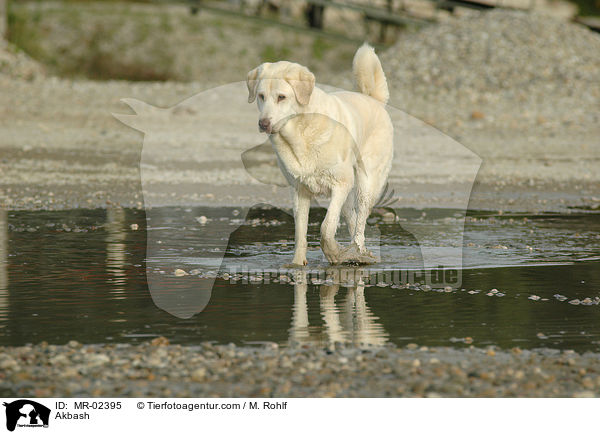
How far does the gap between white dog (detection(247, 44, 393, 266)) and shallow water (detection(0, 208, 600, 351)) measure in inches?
15.7

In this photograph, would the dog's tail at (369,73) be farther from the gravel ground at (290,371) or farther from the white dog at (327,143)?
the gravel ground at (290,371)


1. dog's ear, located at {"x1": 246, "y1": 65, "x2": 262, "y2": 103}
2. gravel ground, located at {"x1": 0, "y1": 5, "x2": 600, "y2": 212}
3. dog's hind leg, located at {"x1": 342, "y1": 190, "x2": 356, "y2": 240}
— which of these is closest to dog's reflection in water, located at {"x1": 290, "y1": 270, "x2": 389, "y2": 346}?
dog's hind leg, located at {"x1": 342, "y1": 190, "x2": 356, "y2": 240}

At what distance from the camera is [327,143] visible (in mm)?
8516

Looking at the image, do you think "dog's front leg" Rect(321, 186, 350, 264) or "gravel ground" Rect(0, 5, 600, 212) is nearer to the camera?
"dog's front leg" Rect(321, 186, 350, 264)

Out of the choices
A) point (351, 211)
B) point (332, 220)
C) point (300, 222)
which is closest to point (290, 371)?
point (332, 220)

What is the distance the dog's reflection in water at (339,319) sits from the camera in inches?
249

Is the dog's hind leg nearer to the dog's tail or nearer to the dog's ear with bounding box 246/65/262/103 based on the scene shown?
the dog's tail

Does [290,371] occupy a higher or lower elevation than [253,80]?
lower

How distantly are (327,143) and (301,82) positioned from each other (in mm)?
628

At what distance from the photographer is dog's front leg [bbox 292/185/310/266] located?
8.69 m

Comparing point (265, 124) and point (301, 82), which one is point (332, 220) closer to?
point (265, 124)
